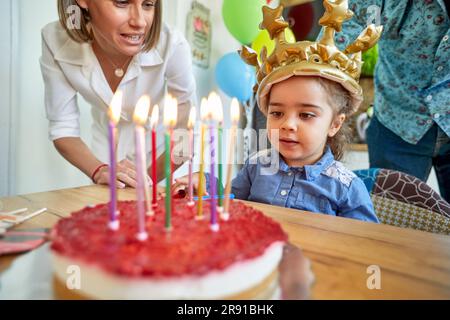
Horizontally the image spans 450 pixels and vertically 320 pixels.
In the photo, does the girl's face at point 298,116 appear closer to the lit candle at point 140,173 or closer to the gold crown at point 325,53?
the gold crown at point 325,53

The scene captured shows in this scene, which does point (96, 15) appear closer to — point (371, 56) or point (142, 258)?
point (142, 258)

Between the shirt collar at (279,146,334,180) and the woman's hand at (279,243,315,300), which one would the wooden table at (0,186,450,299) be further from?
the shirt collar at (279,146,334,180)

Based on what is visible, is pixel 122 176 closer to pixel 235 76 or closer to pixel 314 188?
pixel 314 188

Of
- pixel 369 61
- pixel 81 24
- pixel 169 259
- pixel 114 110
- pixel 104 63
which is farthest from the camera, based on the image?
pixel 369 61

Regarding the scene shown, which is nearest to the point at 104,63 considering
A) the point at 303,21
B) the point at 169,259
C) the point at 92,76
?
the point at 92,76

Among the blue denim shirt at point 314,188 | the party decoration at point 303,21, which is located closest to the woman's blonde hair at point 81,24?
the blue denim shirt at point 314,188

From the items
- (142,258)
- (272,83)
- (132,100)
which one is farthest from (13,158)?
(142,258)

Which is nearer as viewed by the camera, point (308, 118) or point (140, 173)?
point (140, 173)

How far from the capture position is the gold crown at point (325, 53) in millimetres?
1156

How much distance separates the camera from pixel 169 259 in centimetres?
46

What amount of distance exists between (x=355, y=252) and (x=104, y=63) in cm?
127

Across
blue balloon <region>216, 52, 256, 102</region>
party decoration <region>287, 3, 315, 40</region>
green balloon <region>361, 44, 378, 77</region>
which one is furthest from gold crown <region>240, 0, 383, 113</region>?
party decoration <region>287, 3, 315, 40</region>

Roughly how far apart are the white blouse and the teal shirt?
25.7 inches

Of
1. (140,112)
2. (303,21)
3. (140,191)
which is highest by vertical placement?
(303,21)
